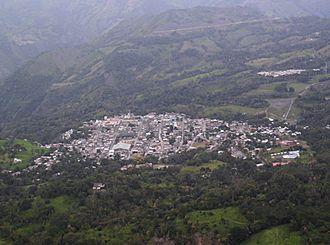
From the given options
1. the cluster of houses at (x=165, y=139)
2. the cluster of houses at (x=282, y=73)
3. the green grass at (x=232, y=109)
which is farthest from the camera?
the cluster of houses at (x=282, y=73)

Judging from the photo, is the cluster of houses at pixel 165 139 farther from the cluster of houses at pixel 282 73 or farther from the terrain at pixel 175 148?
the cluster of houses at pixel 282 73

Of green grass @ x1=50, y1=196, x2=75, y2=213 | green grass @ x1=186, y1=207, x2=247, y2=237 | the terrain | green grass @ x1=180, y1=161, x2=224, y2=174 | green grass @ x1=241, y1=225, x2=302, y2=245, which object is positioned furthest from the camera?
green grass @ x1=180, y1=161, x2=224, y2=174

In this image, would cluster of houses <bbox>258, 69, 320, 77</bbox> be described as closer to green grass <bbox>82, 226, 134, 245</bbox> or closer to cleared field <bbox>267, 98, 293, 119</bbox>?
cleared field <bbox>267, 98, 293, 119</bbox>

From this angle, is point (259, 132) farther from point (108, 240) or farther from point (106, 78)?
point (106, 78)

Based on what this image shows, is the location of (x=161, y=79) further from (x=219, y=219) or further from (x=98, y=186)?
(x=219, y=219)

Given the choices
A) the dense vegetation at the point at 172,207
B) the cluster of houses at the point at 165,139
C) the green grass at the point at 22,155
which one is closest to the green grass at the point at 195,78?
the cluster of houses at the point at 165,139

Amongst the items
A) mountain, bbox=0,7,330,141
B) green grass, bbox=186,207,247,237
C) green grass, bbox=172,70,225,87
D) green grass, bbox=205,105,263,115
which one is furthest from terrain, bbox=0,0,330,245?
green grass, bbox=172,70,225,87

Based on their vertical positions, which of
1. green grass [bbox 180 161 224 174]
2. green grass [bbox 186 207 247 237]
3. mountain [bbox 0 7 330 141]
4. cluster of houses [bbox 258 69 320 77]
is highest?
green grass [bbox 186 207 247 237]
